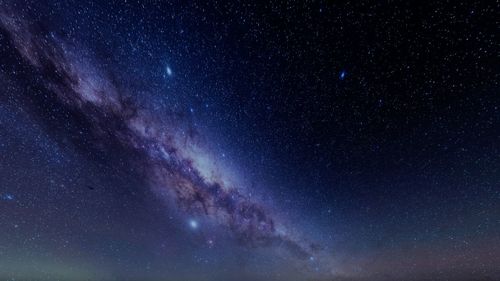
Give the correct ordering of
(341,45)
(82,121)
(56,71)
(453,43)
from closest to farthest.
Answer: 1. (453,43)
2. (341,45)
3. (56,71)
4. (82,121)

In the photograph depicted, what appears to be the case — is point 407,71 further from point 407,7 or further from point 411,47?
point 407,7

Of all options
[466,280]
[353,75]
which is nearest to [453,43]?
[353,75]

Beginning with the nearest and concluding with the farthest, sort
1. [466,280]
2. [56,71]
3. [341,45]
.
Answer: [341,45], [56,71], [466,280]

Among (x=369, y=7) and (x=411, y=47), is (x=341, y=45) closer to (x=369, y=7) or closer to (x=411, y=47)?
(x=369, y=7)

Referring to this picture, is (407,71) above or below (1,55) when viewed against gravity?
below

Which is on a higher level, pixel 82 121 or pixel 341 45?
pixel 82 121

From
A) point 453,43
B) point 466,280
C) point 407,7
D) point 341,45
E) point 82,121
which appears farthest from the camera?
point 466,280

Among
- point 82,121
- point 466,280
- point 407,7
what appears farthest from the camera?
point 466,280

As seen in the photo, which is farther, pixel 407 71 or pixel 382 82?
pixel 382 82

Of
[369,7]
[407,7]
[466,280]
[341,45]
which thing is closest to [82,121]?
[341,45]
